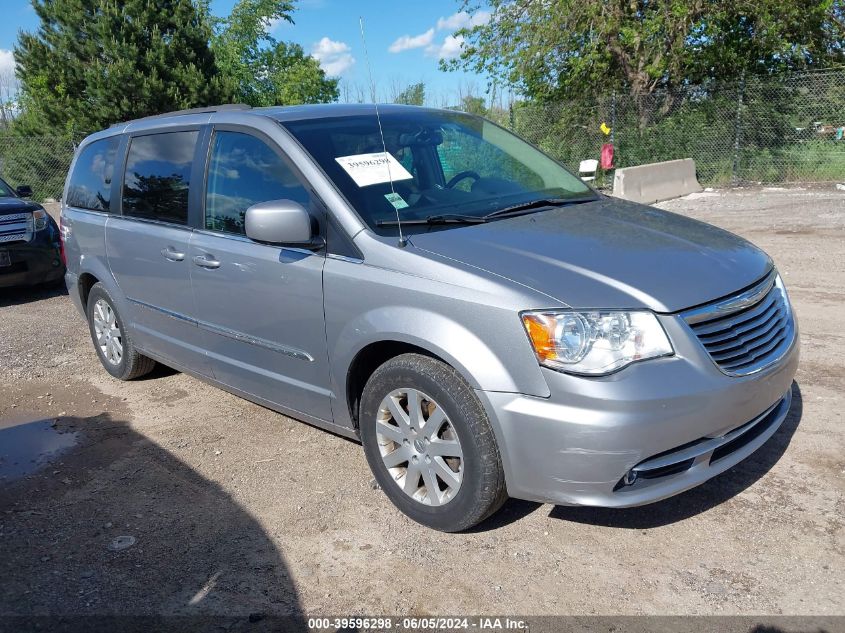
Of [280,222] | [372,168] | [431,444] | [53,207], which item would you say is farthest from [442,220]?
[53,207]

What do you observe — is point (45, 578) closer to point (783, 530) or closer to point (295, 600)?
point (295, 600)

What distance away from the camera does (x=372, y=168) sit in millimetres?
3646

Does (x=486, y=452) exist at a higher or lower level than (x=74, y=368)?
higher

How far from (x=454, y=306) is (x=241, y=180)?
169cm

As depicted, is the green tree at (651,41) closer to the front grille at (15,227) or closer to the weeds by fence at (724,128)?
the weeds by fence at (724,128)

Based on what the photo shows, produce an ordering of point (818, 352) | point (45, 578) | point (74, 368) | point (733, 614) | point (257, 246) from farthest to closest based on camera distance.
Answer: point (74, 368) < point (818, 352) < point (257, 246) < point (45, 578) < point (733, 614)

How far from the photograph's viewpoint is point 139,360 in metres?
5.38

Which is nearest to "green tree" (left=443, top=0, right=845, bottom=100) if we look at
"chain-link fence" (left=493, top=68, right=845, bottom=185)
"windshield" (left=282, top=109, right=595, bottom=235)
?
"chain-link fence" (left=493, top=68, right=845, bottom=185)

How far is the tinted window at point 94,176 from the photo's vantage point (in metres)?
5.26

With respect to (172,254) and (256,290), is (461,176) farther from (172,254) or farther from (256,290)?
(172,254)

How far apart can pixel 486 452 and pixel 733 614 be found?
1.05 metres

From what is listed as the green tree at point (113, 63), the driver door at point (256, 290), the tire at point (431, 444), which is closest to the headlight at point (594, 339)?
the tire at point (431, 444)

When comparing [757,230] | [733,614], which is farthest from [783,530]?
[757,230]

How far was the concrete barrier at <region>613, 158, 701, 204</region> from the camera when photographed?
13852 mm
